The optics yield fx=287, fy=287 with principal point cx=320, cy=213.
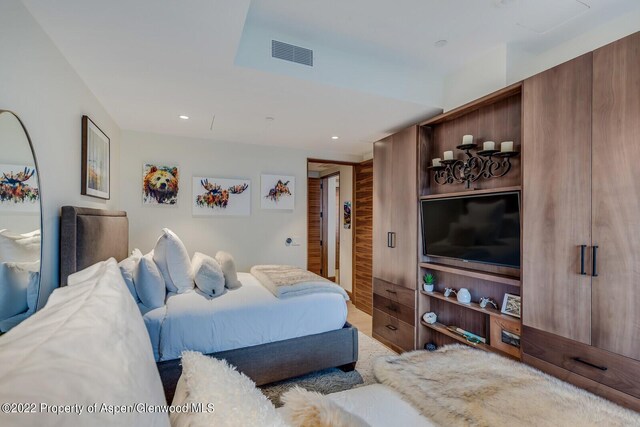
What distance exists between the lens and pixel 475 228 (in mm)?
2354

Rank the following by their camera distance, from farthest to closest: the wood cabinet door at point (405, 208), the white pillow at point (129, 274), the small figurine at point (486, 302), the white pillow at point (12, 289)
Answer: the wood cabinet door at point (405, 208) → the small figurine at point (486, 302) → the white pillow at point (129, 274) → the white pillow at point (12, 289)

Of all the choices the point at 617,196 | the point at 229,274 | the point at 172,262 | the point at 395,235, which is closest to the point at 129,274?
the point at 172,262

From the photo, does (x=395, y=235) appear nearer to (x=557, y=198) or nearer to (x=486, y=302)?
(x=486, y=302)

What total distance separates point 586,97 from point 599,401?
1542 mm

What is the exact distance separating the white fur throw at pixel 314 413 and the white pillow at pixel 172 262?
1698 millimetres

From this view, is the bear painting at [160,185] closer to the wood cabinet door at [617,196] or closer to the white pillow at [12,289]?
the white pillow at [12,289]

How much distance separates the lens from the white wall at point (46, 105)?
4.09 feet

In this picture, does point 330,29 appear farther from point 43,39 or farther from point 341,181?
point 341,181

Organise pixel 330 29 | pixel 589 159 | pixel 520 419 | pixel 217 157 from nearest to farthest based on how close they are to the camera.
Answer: pixel 520 419 → pixel 589 159 → pixel 330 29 → pixel 217 157

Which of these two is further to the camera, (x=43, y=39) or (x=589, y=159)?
(x=589, y=159)

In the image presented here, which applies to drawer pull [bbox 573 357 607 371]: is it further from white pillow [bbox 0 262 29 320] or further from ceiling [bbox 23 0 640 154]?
white pillow [bbox 0 262 29 320]

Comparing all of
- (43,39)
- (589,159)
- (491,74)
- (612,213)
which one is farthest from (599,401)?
(43,39)

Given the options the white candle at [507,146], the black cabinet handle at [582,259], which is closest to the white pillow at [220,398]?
the black cabinet handle at [582,259]

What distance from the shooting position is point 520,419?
3.13 ft
